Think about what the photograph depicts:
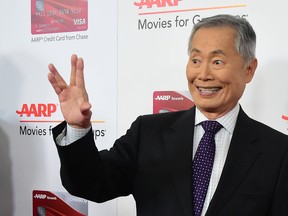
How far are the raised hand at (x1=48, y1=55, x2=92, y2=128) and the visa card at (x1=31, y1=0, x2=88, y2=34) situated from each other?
43.4 inches

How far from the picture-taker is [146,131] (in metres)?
1.36

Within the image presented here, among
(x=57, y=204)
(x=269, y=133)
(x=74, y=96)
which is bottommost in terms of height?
(x=57, y=204)

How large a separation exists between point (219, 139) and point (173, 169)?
18 cm

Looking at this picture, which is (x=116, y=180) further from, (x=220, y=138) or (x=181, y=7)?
(x=181, y=7)

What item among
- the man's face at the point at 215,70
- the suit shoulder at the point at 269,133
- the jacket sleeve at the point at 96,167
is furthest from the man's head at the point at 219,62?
the jacket sleeve at the point at 96,167

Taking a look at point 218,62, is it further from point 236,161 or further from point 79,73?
point 79,73

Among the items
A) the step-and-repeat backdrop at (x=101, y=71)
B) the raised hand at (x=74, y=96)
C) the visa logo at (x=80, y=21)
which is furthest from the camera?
the visa logo at (x=80, y=21)

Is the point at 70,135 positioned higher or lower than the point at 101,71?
lower

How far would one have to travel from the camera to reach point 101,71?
2158 millimetres

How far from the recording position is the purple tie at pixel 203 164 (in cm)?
122

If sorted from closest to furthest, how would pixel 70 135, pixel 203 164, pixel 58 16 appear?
pixel 70 135 < pixel 203 164 < pixel 58 16

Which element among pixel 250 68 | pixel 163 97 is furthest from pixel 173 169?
pixel 163 97

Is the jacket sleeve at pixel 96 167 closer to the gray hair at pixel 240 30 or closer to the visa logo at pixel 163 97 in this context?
the gray hair at pixel 240 30

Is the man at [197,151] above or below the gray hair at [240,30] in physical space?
below
